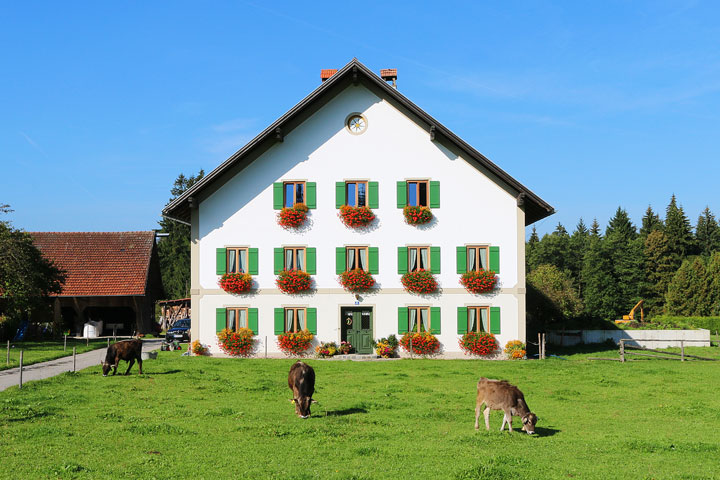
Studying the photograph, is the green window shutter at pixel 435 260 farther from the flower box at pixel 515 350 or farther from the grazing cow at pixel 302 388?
the grazing cow at pixel 302 388

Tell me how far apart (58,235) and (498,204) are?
33756 mm

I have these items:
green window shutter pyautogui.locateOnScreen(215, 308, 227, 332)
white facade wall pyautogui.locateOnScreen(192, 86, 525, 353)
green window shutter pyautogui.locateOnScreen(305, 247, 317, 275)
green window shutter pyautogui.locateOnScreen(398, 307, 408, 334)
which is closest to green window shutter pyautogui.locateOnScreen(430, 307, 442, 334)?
white facade wall pyautogui.locateOnScreen(192, 86, 525, 353)

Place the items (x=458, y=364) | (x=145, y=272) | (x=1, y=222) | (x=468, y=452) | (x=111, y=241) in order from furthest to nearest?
(x=111, y=241), (x=145, y=272), (x=1, y=222), (x=458, y=364), (x=468, y=452)

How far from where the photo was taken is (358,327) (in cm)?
3012

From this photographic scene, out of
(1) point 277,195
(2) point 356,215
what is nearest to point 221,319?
(1) point 277,195

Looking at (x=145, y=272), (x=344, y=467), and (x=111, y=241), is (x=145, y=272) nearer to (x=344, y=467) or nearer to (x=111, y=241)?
(x=111, y=241)

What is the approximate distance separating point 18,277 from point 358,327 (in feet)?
59.6

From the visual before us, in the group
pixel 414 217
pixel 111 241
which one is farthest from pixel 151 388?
pixel 111 241

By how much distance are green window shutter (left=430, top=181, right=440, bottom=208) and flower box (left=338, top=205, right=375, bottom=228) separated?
2.78 m

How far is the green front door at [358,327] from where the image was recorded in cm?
3003

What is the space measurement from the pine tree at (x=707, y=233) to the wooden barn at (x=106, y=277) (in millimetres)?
91899

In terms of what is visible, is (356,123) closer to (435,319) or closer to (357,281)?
(357,281)

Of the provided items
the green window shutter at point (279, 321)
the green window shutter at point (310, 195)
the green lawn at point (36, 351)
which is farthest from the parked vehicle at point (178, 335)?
the green window shutter at point (310, 195)

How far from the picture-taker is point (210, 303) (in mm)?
30359
